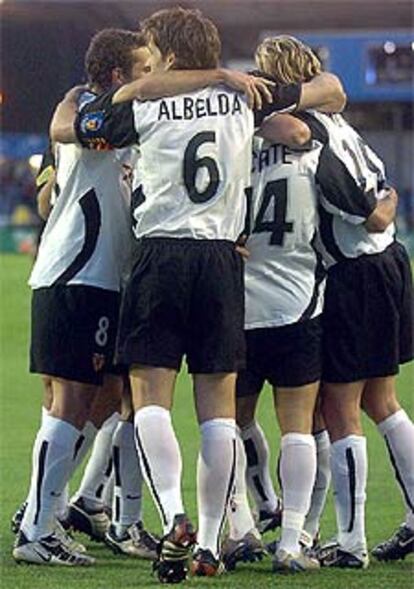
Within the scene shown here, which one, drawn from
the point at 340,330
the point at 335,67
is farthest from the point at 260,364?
the point at 335,67

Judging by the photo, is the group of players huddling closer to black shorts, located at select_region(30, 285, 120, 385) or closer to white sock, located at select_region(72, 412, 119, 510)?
black shorts, located at select_region(30, 285, 120, 385)

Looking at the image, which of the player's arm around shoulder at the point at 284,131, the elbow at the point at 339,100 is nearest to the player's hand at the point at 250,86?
the player's arm around shoulder at the point at 284,131

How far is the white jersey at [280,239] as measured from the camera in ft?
22.4

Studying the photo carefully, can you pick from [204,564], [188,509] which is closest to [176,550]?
[204,564]

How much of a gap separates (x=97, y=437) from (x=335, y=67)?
34.8m

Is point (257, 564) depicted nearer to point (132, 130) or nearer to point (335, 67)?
point (132, 130)

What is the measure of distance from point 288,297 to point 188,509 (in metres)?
1.79

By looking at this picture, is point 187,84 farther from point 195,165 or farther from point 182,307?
point 182,307

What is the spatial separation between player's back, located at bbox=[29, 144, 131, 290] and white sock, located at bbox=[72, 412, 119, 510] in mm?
842

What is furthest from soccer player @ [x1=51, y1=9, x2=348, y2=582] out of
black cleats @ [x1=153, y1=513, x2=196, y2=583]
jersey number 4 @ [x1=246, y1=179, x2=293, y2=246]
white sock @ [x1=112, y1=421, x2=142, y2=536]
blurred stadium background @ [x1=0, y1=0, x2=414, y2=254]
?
blurred stadium background @ [x1=0, y1=0, x2=414, y2=254]

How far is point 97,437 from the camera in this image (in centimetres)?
771

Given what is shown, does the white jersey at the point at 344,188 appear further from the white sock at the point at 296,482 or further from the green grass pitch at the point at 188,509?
the green grass pitch at the point at 188,509

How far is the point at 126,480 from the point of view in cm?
723

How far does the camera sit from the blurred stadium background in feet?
97.5
